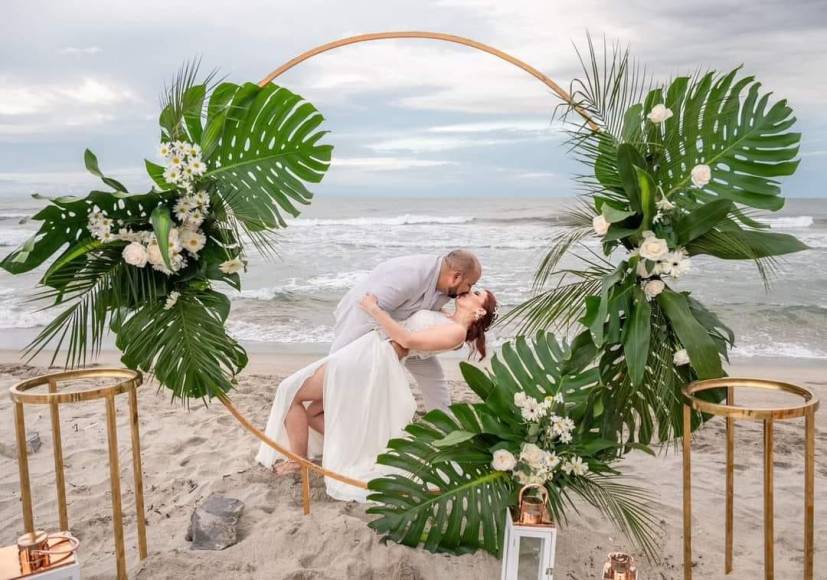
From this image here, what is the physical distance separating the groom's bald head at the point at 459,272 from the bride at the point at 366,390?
6cm

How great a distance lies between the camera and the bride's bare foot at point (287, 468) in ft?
11.1

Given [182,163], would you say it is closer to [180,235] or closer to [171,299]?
[180,235]

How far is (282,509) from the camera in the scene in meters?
3.03

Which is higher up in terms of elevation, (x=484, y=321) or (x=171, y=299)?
(x=171, y=299)

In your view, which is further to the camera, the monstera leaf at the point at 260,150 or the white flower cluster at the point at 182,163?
the monstera leaf at the point at 260,150

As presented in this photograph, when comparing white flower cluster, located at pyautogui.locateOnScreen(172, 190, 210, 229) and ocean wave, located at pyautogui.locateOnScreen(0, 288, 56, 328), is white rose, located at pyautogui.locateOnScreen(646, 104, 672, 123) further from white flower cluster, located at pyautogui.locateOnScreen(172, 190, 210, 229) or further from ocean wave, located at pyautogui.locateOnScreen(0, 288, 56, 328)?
ocean wave, located at pyautogui.locateOnScreen(0, 288, 56, 328)

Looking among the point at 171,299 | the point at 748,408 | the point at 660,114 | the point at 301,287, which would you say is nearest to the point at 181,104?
the point at 171,299

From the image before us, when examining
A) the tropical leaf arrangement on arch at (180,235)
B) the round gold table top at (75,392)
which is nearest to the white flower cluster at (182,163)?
the tropical leaf arrangement on arch at (180,235)

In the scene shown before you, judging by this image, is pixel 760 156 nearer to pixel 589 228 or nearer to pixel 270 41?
pixel 589 228

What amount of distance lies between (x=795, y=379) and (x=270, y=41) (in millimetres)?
10793

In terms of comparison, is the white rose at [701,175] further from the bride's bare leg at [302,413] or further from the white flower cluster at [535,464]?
the bride's bare leg at [302,413]

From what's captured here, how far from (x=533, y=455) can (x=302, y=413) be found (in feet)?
4.06

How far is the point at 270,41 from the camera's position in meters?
13.4

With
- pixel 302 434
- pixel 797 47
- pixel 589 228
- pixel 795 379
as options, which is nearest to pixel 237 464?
pixel 302 434
